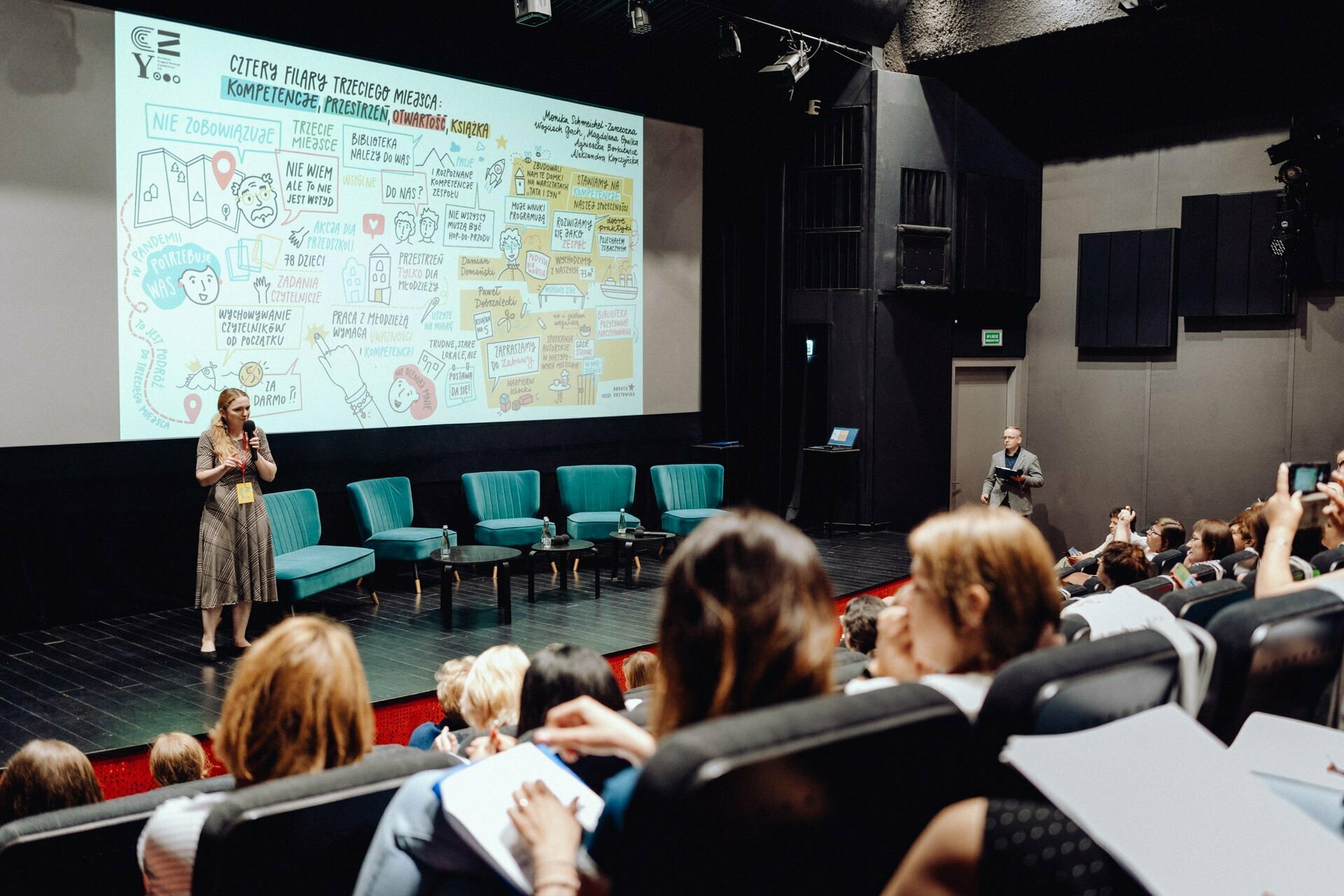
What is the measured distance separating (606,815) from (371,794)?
1.32 feet

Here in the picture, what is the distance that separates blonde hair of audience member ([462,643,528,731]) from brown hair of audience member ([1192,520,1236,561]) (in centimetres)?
315

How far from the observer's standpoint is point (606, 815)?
3.53ft

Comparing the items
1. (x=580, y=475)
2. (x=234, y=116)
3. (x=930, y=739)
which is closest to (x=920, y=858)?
(x=930, y=739)

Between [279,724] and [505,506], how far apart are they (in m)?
5.93

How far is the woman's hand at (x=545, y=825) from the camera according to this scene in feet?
3.74

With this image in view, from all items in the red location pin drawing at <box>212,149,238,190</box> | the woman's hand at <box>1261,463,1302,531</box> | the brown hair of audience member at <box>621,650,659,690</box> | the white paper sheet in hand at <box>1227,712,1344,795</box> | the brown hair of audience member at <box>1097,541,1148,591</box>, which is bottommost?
the brown hair of audience member at <box>621,650,659,690</box>

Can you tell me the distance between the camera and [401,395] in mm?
6930

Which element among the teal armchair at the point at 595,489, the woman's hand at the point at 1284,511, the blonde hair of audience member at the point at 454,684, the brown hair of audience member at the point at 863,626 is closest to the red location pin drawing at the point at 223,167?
the teal armchair at the point at 595,489

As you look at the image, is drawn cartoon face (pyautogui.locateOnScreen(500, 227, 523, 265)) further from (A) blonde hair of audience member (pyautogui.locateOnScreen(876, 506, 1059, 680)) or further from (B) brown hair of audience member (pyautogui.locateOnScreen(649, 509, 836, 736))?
(B) brown hair of audience member (pyautogui.locateOnScreen(649, 509, 836, 736))

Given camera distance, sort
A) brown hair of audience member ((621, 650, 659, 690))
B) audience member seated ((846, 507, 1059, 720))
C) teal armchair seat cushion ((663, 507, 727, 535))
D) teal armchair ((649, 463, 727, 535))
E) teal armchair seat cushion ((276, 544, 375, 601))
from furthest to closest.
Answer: teal armchair ((649, 463, 727, 535)) → teal armchair seat cushion ((663, 507, 727, 535)) → teal armchair seat cushion ((276, 544, 375, 601)) → brown hair of audience member ((621, 650, 659, 690)) → audience member seated ((846, 507, 1059, 720))

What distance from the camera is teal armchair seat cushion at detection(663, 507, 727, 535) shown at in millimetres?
7570

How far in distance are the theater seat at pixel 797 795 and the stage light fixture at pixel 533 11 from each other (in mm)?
5842

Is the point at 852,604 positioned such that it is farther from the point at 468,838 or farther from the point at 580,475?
the point at 580,475

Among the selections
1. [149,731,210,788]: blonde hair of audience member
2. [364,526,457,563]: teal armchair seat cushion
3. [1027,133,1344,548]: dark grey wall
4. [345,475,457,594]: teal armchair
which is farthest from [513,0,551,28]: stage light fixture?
[1027,133,1344,548]: dark grey wall
